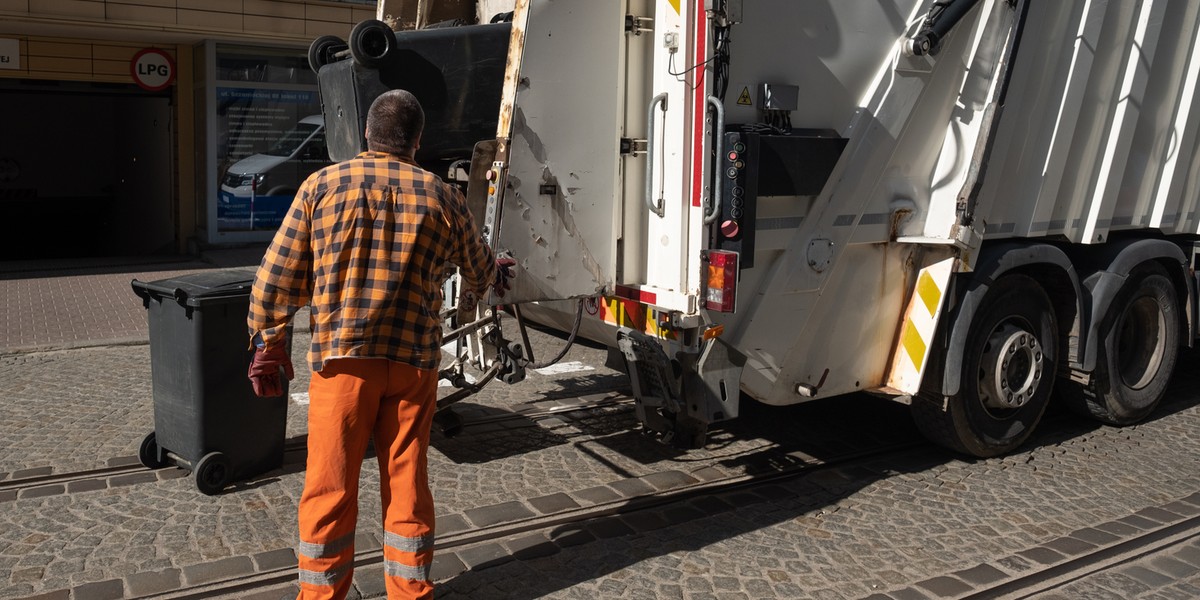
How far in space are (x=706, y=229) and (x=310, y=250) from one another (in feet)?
5.35

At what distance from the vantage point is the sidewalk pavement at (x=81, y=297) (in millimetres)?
8250

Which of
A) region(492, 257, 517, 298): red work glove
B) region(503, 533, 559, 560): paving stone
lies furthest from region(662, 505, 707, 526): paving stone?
region(492, 257, 517, 298): red work glove

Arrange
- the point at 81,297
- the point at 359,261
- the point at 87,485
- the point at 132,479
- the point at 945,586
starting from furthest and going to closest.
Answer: the point at 81,297
the point at 132,479
the point at 87,485
the point at 945,586
the point at 359,261

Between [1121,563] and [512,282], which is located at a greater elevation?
[512,282]

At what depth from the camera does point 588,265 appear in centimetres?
470

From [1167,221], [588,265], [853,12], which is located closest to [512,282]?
[588,265]

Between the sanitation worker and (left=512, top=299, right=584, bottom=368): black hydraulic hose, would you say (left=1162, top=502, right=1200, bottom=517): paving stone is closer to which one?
(left=512, top=299, right=584, bottom=368): black hydraulic hose

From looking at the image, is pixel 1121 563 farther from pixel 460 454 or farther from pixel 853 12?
pixel 460 454

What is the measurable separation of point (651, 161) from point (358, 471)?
178cm

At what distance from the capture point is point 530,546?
4.45m

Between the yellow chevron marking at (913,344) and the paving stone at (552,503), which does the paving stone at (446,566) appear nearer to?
the paving stone at (552,503)

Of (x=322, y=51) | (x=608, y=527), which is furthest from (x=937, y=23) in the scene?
(x=322, y=51)

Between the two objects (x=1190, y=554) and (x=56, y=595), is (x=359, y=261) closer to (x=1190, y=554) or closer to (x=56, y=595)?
(x=56, y=595)

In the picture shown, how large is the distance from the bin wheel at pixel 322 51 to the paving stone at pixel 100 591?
112 inches
